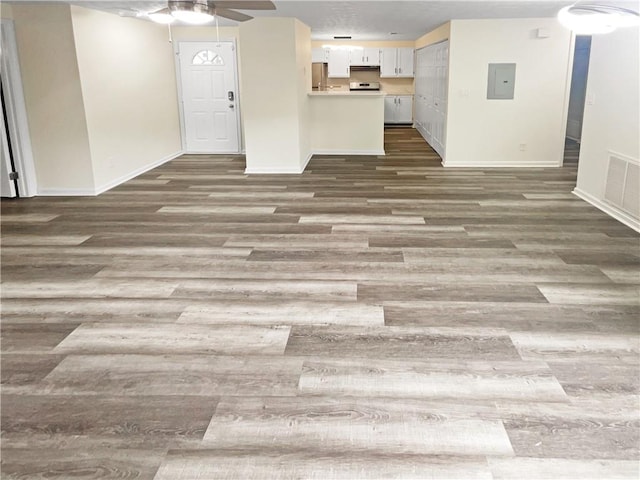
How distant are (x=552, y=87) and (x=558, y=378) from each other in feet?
21.3

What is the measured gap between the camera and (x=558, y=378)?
2.56 meters

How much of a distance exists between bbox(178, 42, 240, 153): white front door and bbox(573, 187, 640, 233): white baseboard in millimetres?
5949

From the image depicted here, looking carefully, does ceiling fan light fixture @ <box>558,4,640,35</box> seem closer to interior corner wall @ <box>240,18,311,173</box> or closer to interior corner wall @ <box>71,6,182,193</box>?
interior corner wall @ <box>240,18,311,173</box>

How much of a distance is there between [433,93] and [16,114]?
6959 millimetres

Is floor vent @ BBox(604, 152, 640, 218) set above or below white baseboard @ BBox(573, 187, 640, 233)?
above

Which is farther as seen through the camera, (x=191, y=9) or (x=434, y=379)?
A: (x=191, y=9)

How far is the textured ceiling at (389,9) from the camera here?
5844 mm

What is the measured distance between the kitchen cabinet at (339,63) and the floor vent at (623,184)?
8.97m

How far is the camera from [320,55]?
524 inches

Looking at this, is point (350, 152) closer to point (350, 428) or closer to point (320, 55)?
point (320, 55)

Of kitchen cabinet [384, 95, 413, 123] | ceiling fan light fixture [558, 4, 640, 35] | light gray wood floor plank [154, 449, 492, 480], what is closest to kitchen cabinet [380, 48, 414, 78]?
kitchen cabinet [384, 95, 413, 123]

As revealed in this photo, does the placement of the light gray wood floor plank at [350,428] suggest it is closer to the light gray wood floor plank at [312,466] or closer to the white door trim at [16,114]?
the light gray wood floor plank at [312,466]

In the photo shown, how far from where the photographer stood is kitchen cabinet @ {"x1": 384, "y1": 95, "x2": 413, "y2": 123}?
13.6 meters

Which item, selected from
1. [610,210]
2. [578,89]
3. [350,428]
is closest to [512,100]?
[610,210]
